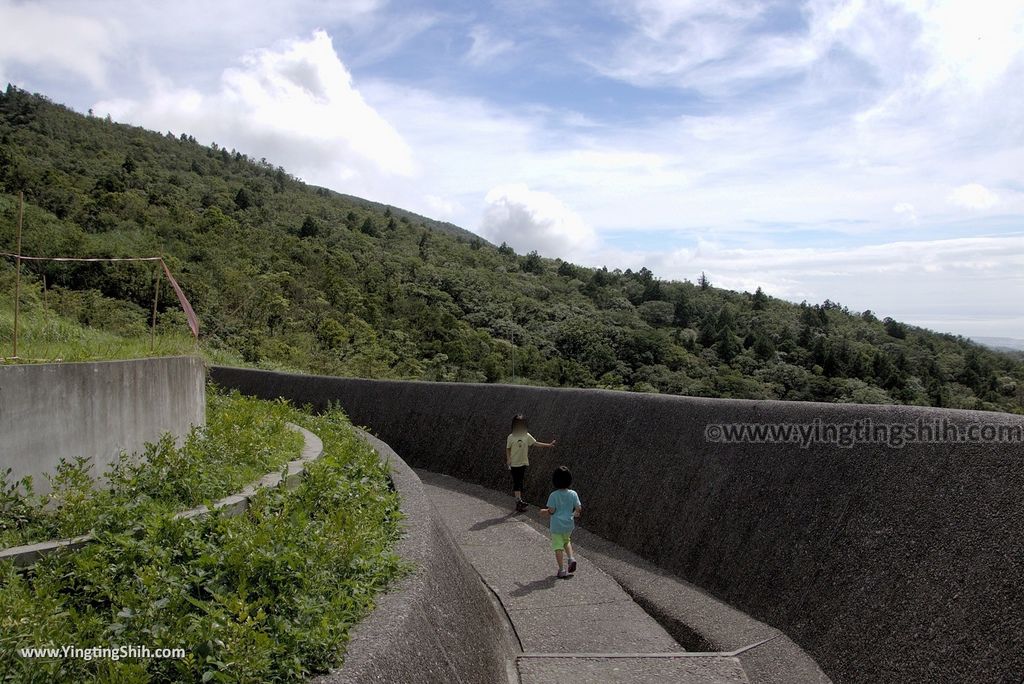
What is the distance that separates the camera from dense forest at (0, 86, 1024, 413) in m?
19.8

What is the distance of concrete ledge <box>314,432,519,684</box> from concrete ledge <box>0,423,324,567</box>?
1206 mm

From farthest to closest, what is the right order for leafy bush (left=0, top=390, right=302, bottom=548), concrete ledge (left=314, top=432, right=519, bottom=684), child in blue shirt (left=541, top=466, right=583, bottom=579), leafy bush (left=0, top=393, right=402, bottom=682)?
child in blue shirt (left=541, top=466, right=583, bottom=579) → leafy bush (left=0, top=390, right=302, bottom=548) → concrete ledge (left=314, top=432, right=519, bottom=684) → leafy bush (left=0, top=393, right=402, bottom=682)

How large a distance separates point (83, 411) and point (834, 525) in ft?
17.6

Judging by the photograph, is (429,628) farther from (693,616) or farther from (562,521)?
(562,521)

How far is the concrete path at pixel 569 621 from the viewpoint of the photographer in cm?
534

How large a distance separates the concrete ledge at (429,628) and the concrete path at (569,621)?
0.37 metres

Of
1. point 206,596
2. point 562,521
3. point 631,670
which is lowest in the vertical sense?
point 631,670

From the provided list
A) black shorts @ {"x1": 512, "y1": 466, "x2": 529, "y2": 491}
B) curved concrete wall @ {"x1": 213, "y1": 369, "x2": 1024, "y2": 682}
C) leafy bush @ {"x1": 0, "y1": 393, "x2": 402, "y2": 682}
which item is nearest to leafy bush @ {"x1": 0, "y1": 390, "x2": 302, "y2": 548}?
leafy bush @ {"x1": 0, "y1": 393, "x2": 402, "y2": 682}

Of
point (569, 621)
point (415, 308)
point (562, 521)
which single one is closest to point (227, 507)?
point (569, 621)

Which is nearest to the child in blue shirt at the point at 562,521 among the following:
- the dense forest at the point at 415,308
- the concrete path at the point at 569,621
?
the concrete path at the point at 569,621

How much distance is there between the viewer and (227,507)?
5469 millimetres

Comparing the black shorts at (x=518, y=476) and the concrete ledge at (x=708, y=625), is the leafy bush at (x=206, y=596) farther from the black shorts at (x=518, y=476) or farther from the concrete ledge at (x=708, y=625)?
the black shorts at (x=518, y=476)

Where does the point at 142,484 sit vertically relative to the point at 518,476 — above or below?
above

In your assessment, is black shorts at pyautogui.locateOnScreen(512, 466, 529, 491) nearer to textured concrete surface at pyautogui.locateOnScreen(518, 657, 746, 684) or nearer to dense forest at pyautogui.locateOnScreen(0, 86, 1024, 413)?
textured concrete surface at pyautogui.locateOnScreen(518, 657, 746, 684)
